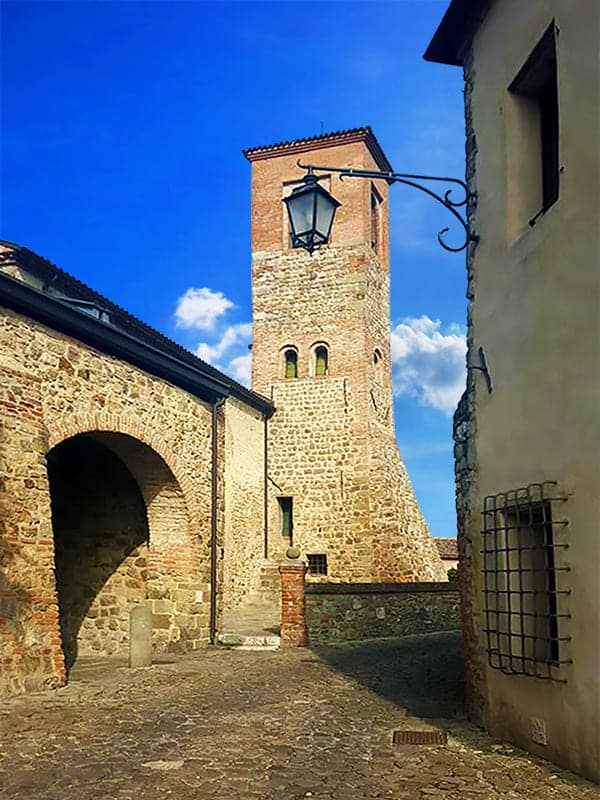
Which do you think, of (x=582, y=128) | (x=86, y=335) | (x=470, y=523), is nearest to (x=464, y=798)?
(x=470, y=523)

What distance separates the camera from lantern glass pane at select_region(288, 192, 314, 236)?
7129 mm

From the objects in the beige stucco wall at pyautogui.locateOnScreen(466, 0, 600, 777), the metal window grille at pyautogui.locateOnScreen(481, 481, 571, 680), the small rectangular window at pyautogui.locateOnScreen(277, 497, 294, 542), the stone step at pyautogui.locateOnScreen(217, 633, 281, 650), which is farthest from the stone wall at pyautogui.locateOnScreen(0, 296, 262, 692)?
the small rectangular window at pyautogui.locateOnScreen(277, 497, 294, 542)

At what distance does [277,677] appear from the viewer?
1002 cm

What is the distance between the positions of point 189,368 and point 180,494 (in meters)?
1.95

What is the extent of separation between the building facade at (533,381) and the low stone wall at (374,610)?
23.6 ft

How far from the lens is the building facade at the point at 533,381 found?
16.7ft

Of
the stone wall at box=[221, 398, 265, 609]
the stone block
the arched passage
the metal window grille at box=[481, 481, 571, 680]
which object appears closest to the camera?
the metal window grille at box=[481, 481, 571, 680]

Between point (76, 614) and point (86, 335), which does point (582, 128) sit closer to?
point (86, 335)

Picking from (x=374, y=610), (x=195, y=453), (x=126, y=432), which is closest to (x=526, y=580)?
(x=126, y=432)

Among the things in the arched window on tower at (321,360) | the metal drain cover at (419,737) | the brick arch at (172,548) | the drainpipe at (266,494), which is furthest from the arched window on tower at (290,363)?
the metal drain cover at (419,737)

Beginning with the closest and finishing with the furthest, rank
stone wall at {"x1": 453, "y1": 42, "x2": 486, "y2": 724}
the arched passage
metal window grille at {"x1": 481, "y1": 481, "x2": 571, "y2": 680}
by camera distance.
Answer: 1. metal window grille at {"x1": 481, "y1": 481, "x2": 571, "y2": 680}
2. stone wall at {"x1": 453, "y1": 42, "x2": 486, "y2": 724}
3. the arched passage

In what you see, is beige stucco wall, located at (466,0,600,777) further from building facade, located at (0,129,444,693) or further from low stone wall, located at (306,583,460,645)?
low stone wall, located at (306,583,460,645)

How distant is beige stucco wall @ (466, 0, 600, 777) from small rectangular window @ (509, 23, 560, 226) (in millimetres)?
81

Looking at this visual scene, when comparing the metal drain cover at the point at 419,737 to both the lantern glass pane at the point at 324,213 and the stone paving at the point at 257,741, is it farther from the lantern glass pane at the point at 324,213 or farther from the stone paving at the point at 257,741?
the lantern glass pane at the point at 324,213
